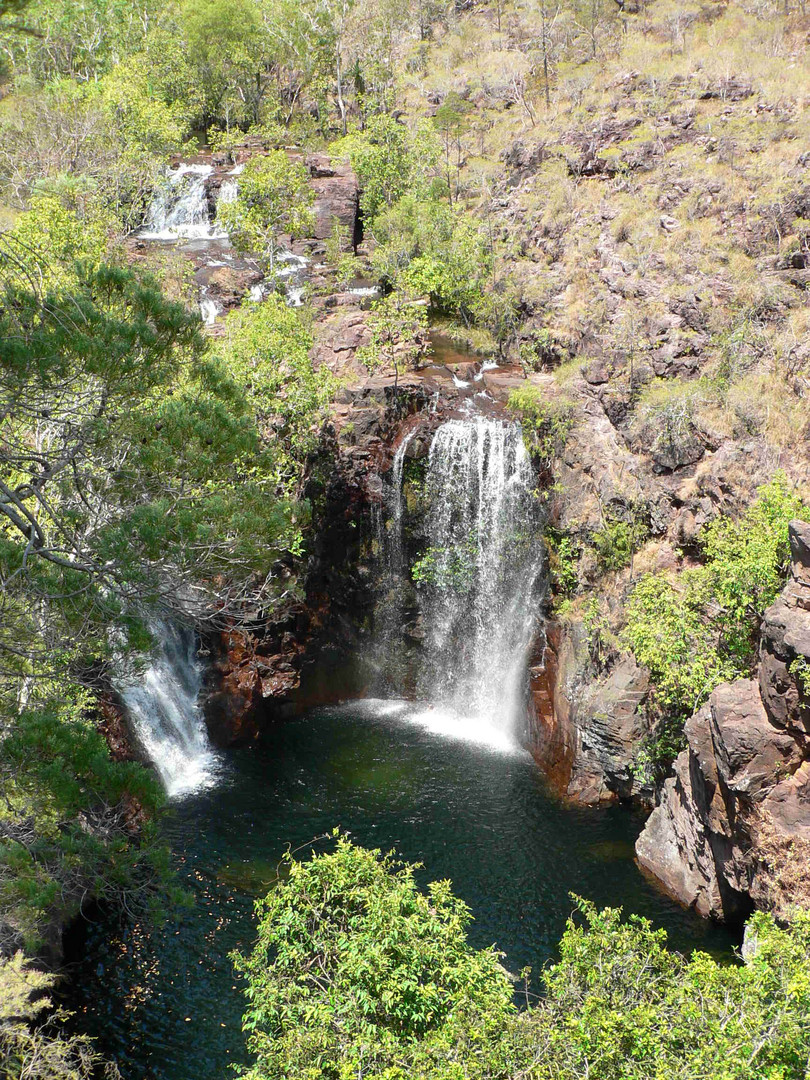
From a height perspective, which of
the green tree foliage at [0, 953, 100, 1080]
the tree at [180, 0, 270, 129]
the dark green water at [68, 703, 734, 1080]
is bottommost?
the dark green water at [68, 703, 734, 1080]

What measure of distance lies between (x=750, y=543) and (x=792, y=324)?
10.6m

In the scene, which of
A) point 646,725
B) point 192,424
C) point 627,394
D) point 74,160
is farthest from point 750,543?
point 74,160

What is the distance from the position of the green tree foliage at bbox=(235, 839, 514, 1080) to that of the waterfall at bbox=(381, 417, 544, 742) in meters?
15.8

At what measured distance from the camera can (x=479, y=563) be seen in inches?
1123

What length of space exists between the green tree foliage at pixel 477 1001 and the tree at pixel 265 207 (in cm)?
2814

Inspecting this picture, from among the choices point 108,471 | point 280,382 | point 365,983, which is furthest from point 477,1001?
point 280,382

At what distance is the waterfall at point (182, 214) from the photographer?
45.1m

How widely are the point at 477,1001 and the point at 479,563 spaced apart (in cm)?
1846

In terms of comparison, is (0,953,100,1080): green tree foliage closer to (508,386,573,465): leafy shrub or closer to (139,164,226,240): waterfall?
(508,386,573,465): leafy shrub

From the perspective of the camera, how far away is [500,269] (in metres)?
39.7

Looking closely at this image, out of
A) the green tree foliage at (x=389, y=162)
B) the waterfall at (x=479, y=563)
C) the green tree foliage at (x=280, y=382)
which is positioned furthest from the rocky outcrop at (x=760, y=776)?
the green tree foliage at (x=389, y=162)

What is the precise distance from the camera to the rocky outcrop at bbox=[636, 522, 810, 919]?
15.8m

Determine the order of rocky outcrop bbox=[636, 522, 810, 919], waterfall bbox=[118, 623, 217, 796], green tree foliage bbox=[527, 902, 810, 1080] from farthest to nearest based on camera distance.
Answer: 1. waterfall bbox=[118, 623, 217, 796]
2. rocky outcrop bbox=[636, 522, 810, 919]
3. green tree foliage bbox=[527, 902, 810, 1080]

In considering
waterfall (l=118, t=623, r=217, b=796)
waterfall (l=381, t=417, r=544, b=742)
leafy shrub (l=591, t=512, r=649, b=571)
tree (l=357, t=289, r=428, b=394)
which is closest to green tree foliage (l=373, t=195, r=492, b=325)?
tree (l=357, t=289, r=428, b=394)
